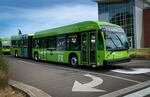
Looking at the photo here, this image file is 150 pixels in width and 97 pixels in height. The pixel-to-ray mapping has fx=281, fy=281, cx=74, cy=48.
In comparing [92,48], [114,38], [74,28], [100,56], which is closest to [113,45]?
[114,38]

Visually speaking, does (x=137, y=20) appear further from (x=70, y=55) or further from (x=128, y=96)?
(x=128, y=96)

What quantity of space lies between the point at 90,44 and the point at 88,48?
1.01ft

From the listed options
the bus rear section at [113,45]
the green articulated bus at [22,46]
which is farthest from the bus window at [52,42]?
the bus rear section at [113,45]

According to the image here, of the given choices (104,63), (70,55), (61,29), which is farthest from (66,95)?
(61,29)

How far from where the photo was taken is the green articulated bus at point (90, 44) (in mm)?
16562

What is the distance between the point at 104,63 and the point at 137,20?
1889 inches

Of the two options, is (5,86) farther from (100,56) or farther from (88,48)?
(88,48)

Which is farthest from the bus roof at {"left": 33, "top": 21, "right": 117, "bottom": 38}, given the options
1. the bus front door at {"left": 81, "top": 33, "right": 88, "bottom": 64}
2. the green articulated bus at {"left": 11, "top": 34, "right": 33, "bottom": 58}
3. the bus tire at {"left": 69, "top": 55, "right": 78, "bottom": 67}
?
the green articulated bus at {"left": 11, "top": 34, "right": 33, "bottom": 58}

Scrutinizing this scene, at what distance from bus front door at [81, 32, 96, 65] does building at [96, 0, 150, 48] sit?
142 feet

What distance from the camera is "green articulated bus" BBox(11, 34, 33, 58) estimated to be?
31031 millimetres

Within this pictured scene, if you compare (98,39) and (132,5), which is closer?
(98,39)

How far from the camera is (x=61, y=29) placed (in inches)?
869

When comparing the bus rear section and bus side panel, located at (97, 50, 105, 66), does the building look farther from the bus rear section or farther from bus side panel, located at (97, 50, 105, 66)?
bus side panel, located at (97, 50, 105, 66)

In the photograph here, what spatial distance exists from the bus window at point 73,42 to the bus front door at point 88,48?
68cm
